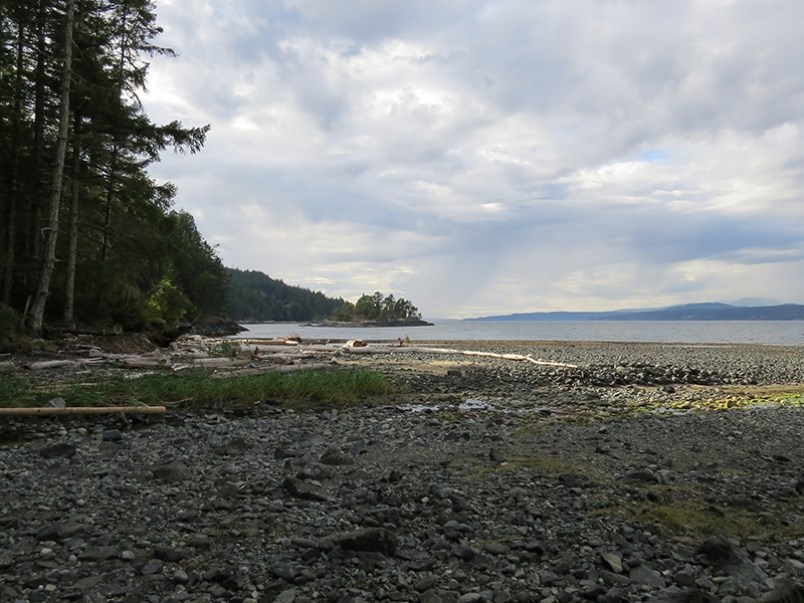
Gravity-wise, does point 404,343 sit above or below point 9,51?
below

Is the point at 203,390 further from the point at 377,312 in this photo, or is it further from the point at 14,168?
the point at 377,312

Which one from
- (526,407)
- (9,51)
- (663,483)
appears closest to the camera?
(663,483)

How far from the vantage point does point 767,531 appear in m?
4.74

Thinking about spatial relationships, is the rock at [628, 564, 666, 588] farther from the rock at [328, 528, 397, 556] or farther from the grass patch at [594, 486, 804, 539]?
the rock at [328, 528, 397, 556]

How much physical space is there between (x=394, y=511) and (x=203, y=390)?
6.87 meters

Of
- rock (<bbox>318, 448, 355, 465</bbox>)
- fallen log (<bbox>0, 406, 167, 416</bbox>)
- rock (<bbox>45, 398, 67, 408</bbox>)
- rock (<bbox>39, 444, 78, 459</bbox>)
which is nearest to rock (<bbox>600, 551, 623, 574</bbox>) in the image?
rock (<bbox>318, 448, 355, 465</bbox>)

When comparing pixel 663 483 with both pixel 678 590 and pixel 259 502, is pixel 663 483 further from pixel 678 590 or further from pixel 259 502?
pixel 259 502

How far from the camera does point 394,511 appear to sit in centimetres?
486

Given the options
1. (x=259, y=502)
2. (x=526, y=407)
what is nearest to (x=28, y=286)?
(x=526, y=407)

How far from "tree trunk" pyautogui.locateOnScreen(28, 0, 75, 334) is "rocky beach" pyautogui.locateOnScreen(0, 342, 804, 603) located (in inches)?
458

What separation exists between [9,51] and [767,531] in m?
25.1

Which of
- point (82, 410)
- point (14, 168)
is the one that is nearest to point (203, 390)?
point (82, 410)

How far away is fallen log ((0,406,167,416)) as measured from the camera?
786 cm

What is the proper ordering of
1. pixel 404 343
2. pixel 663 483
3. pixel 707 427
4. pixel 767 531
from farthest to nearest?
pixel 404 343, pixel 707 427, pixel 663 483, pixel 767 531
